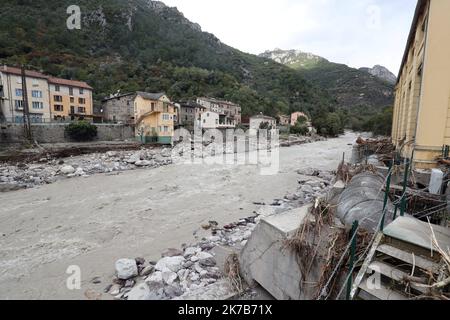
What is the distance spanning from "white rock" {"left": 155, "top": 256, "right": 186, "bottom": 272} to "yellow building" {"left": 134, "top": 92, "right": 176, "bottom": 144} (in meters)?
26.1

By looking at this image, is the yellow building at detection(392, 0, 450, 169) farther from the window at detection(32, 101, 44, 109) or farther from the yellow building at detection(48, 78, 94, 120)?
the yellow building at detection(48, 78, 94, 120)

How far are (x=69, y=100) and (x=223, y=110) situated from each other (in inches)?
1078

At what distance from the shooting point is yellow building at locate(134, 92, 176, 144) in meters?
29.6

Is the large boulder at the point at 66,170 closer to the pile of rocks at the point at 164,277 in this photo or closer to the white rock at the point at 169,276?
the pile of rocks at the point at 164,277

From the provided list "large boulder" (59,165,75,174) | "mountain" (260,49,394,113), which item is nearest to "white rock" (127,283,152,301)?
"large boulder" (59,165,75,174)

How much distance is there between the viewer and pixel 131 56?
6794 cm

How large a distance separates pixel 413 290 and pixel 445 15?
713 cm

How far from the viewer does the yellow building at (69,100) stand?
97.7ft

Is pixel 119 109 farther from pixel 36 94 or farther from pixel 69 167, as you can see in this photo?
pixel 69 167

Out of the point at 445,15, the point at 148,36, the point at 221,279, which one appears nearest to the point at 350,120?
the point at 148,36

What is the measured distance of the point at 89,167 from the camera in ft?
51.8

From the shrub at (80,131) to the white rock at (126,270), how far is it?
84.7ft

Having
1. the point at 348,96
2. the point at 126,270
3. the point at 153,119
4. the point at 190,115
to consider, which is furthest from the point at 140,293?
the point at 348,96
